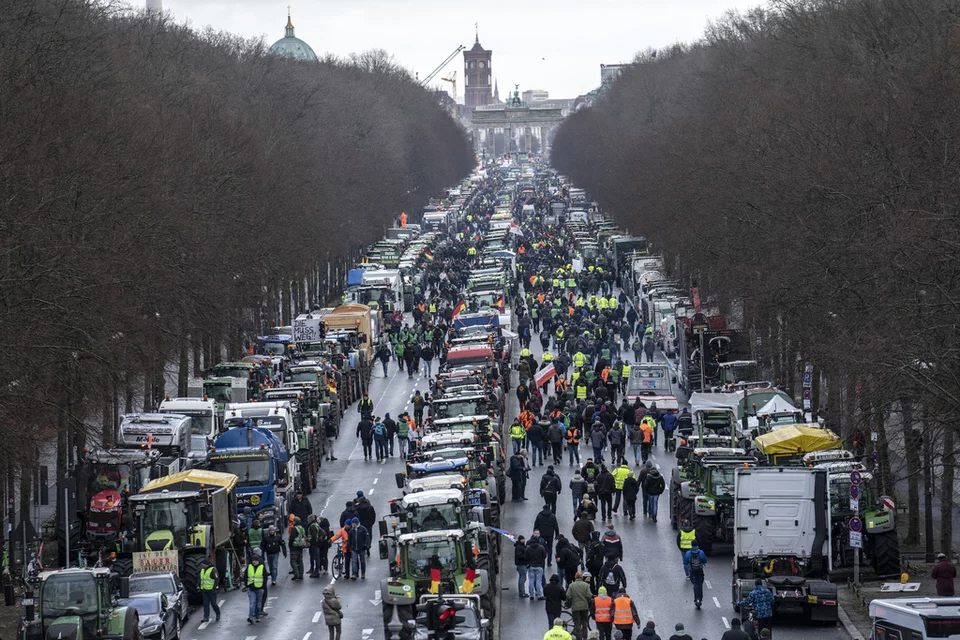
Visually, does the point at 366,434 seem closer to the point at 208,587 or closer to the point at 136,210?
the point at 136,210

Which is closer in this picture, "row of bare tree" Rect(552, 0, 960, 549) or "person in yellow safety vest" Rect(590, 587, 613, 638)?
"person in yellow safety vest" Rect(590, 587, 613, 638)

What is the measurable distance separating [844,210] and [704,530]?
1401cm

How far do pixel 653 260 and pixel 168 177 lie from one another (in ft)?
138

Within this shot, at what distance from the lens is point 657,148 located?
97188mm

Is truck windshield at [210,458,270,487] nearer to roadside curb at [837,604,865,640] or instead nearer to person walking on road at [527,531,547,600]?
person walking on road at [527,531,547,600]

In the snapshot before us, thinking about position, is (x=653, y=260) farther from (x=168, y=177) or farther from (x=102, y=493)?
(x=102, y=493)

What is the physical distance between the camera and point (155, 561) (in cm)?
3181

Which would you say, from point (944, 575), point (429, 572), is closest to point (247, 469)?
point (429, 572)

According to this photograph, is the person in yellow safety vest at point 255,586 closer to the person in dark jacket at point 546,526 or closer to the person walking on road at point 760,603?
the person in dark jacket at point 546,526

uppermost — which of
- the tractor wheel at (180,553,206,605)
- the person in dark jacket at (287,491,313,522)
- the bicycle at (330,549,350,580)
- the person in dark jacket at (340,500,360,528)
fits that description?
the person in dark jacket at (340,500,360,528)

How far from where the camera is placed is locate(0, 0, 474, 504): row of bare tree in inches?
1438

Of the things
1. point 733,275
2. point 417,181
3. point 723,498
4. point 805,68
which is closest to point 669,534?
point 723,498

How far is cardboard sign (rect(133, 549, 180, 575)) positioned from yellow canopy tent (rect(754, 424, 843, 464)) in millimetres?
12129

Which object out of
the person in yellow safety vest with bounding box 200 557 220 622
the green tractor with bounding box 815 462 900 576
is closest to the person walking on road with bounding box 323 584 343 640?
the person in yellow safety vest with bounding box 200 557 220 622
